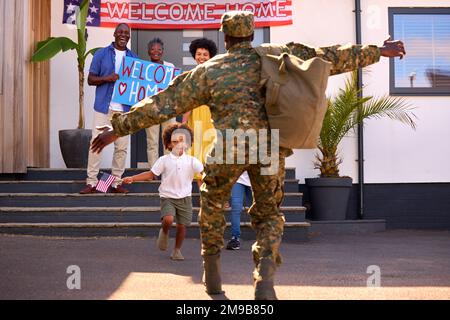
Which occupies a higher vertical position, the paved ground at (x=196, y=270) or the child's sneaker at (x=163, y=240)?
the child's sneaker at (x=163, y=240)

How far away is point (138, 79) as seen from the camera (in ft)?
33.7

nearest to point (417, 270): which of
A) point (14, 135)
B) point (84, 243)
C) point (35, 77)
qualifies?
point (84, 243)

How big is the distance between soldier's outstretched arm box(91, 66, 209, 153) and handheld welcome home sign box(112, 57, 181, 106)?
187 inches

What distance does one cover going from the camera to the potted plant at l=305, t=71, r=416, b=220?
11281 mm

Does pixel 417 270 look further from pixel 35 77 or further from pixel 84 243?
pixel 35 77

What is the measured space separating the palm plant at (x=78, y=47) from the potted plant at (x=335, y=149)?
3.68 metres

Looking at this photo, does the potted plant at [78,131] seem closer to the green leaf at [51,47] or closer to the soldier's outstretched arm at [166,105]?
the green leaf at [51,47]

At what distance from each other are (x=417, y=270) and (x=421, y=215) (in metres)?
5.39

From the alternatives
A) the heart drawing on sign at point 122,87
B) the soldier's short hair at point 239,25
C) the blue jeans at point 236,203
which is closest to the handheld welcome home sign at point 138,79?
the heart drawing on sign at point 122,87

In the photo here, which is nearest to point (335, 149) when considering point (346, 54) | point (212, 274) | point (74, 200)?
point (74, 200)

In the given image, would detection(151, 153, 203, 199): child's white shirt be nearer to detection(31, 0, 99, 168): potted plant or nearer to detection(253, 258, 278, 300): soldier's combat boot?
detection(253, 258, 278, 300): soldier's combat boot

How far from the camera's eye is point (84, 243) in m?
8.87

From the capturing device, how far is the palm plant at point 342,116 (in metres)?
11.3

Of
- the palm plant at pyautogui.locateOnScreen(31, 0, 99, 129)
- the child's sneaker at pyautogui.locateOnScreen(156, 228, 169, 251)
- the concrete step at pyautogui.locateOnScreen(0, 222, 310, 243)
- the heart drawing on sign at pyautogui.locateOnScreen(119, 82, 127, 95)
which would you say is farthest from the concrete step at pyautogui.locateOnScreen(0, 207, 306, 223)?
the child's sneaker at pyautogui.locateOnScreen(156, 228, 169, 251)
